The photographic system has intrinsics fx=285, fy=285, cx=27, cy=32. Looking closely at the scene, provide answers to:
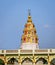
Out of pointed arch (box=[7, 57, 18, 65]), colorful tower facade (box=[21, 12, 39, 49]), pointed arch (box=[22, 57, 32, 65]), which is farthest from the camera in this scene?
colorful tower facade (box=[21, 12, 39, 49])

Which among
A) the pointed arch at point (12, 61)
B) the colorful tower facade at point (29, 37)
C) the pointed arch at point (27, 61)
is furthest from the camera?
the colorful tower facade at point (29, 37)

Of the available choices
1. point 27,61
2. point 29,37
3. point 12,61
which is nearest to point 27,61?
point 27,61

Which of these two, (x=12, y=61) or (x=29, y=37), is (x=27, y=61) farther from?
(x=29, y=37)

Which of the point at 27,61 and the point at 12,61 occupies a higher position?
the point at 12,61

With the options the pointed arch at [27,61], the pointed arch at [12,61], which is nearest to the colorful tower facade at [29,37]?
the pointed arch at [12,61]

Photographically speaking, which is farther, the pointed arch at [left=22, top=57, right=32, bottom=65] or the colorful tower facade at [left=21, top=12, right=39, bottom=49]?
the colorful tower facade at [left=21, top=12, right=39, bottom=49]

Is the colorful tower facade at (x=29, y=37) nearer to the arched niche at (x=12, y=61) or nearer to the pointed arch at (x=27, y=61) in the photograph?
the arched niche at (x=12, y=61)

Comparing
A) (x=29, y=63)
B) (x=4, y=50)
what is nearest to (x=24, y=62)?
(x=29, y=63)

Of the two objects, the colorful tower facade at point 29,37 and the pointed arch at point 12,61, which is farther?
the colorful tower facade at point 29,37

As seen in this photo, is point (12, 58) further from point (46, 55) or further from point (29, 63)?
point (46, 55)

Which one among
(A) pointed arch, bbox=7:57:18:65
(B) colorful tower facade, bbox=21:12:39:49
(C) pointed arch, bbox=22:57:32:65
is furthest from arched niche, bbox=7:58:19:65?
(B) colorful tower facade, bbox=21:12:39:49

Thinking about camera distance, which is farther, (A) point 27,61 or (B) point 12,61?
(B) point 12,61

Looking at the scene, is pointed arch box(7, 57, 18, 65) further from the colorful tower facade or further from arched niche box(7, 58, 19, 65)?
the colorful tower facade

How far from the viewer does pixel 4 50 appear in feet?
A: 156
